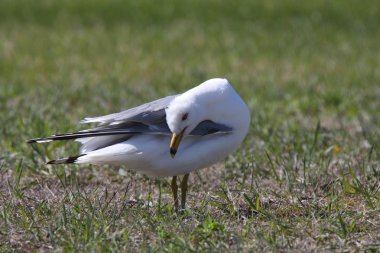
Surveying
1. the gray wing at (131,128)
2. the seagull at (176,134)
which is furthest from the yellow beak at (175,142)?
the gray wing at (131,128)

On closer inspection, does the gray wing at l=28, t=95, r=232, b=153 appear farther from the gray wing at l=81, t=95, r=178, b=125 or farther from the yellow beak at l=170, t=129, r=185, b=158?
the yellow beak at l=170, t=129, r=185, b=158

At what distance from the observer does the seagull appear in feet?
14.6

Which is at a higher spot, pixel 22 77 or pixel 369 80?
pixel 22 77

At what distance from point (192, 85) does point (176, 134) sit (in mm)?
4767

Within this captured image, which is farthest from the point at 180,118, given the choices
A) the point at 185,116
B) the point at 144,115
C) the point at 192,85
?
the point at 192,85

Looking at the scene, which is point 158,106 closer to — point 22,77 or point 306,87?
point 306,87

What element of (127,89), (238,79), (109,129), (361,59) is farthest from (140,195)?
(361,59)

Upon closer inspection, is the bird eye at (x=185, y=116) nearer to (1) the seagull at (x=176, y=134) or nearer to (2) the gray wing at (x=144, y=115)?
(1) the seagull at (x=176, y=134)

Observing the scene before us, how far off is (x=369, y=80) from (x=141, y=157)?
5.46 metres

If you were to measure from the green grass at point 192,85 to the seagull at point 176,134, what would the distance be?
0.75ft

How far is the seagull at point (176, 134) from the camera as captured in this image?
4.46 m

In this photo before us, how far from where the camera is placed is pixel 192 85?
9.17 m

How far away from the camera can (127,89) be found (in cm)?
888

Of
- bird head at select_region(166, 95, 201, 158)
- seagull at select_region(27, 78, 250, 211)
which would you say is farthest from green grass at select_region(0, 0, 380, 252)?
bird head at select_region(166, 95, 201, 158)
